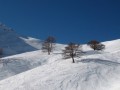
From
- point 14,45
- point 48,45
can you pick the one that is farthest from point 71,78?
point 14,45

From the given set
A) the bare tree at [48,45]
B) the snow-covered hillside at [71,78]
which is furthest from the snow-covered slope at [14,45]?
the snow-covered hillside at [71,78]

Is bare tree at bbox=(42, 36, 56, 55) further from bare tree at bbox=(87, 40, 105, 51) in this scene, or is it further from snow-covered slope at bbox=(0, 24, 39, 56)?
snow-covered slope at bbox=(0, 24, 39, 56)

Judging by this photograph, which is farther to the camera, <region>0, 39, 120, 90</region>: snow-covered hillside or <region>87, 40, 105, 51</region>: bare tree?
<region>87, 40, 105, 51</region>: bare tree

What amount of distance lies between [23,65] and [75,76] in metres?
22.0

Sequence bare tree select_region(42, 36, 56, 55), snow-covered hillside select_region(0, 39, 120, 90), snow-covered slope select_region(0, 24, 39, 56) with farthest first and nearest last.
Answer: snow-covered slope select_region(0, 24, 39, 56) < bare tree select_region(42, 36, 56, 55) < snow-covered hillside select_region(0, 39, 120, 90)

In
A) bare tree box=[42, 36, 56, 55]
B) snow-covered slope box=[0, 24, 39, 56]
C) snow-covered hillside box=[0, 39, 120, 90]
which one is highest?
snow-covered slope box=[0, 24, 39, 56]

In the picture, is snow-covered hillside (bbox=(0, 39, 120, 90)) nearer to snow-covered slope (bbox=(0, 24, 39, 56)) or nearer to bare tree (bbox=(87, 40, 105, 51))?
bare tree (bbox=(87, 40, 105, 51))

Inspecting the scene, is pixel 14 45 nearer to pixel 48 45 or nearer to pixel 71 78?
pixel 48 45

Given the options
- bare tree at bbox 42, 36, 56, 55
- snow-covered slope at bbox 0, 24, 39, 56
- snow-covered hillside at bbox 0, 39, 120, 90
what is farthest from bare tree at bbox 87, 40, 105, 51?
snow-covered slope at bbox 0, 24, 39, 56

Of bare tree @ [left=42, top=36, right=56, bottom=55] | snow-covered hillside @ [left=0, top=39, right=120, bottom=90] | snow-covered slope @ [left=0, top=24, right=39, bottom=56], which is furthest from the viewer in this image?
snow-covered slope @ [left=0, top=24, right=39, bottom=56]

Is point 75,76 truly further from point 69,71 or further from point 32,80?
point 32,80

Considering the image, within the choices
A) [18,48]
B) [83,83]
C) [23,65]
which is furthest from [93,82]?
[18,48]

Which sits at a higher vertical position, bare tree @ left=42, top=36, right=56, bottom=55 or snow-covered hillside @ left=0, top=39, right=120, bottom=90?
bare tree @ left=42, top=36, right=56, bottom=55

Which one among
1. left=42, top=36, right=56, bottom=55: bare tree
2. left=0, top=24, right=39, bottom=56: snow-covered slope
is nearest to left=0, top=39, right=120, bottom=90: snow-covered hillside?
left=42, top=36, right=56, bottom=55: bare tree
